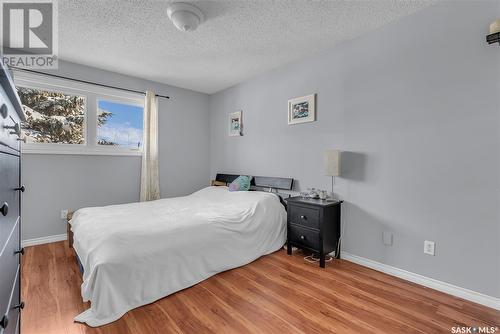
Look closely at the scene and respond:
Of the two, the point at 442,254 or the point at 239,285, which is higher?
the point at 442,254

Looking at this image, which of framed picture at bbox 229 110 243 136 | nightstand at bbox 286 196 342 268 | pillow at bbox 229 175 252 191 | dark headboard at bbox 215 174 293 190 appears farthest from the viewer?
framed picture at bbox 229 110 243 136

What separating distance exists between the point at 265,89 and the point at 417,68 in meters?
1.98

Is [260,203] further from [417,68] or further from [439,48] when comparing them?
[439,48]

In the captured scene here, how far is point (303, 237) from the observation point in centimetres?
272

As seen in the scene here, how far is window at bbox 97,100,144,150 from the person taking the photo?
368 cm

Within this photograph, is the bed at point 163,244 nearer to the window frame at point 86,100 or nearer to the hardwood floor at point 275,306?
the hardwood floor at point 275,306

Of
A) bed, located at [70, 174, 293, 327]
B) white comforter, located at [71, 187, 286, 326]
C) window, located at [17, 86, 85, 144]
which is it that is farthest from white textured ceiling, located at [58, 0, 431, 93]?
white comforter, located at [71, 187, 286, 326]

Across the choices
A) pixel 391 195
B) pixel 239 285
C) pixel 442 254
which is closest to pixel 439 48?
pixel 391 195

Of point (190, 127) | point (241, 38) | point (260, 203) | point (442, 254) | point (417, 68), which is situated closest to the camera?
point (442, 254)

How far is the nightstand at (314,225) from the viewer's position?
255 centimetres

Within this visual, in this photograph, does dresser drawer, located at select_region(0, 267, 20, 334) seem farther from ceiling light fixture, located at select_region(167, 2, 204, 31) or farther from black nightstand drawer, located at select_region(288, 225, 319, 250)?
black nightstand drawer, located at select_region(288, 225, 319, 250)

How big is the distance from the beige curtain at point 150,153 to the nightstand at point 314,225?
7.69ft

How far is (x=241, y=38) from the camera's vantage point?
2.67 metres

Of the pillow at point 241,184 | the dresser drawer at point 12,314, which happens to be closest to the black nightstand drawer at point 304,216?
the pillow at point 241,184
